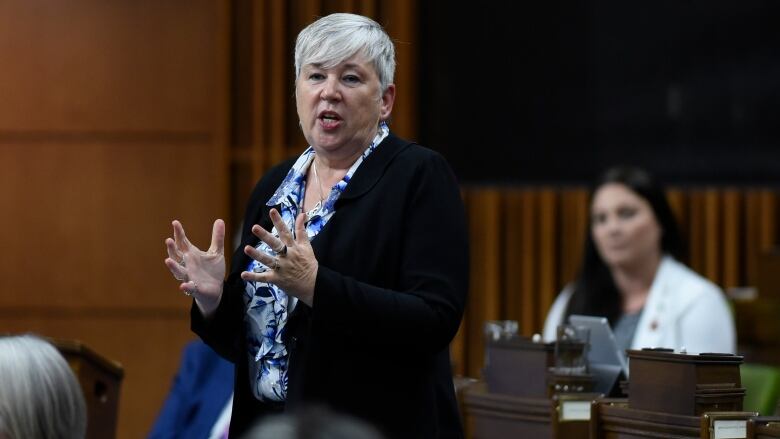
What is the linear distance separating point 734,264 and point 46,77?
378 centimetres

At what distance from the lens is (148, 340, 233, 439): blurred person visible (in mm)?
4434

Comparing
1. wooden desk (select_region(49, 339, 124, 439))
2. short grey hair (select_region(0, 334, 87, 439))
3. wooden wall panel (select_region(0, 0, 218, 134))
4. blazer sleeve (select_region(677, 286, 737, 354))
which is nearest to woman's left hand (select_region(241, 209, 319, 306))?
short grey hair (select_region(0, 334, 87, 439))

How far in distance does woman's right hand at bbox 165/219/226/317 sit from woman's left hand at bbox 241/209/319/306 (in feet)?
0.67

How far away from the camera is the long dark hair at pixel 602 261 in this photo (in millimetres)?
5137

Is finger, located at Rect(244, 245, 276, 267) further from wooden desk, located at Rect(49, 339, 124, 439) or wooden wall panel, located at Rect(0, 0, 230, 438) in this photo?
wooden wall panel, located at Rect(0, 0, 230, 438)

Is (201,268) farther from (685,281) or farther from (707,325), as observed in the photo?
(685,281)

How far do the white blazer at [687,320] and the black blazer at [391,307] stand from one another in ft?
8.07

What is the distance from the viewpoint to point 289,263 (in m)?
2.30

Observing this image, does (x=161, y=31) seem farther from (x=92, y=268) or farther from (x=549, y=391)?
(x=549, y=391)

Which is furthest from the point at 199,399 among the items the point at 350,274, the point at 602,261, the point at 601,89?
the point at 601,89

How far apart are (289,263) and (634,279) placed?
311 centimetres

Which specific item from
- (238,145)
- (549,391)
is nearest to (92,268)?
(238,145)

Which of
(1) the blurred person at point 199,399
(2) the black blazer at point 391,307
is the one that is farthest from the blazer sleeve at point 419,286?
(1) the blurred person at point 199,399

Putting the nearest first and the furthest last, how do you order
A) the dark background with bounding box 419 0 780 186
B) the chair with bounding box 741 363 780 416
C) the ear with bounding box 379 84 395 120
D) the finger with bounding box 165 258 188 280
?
the finger with bounding box 165 258 188 280
the ear with bounding box 379 84 395 120
the chair with bounding box 741 363 780 416
the dark background with bounding box 419 0 780 186
